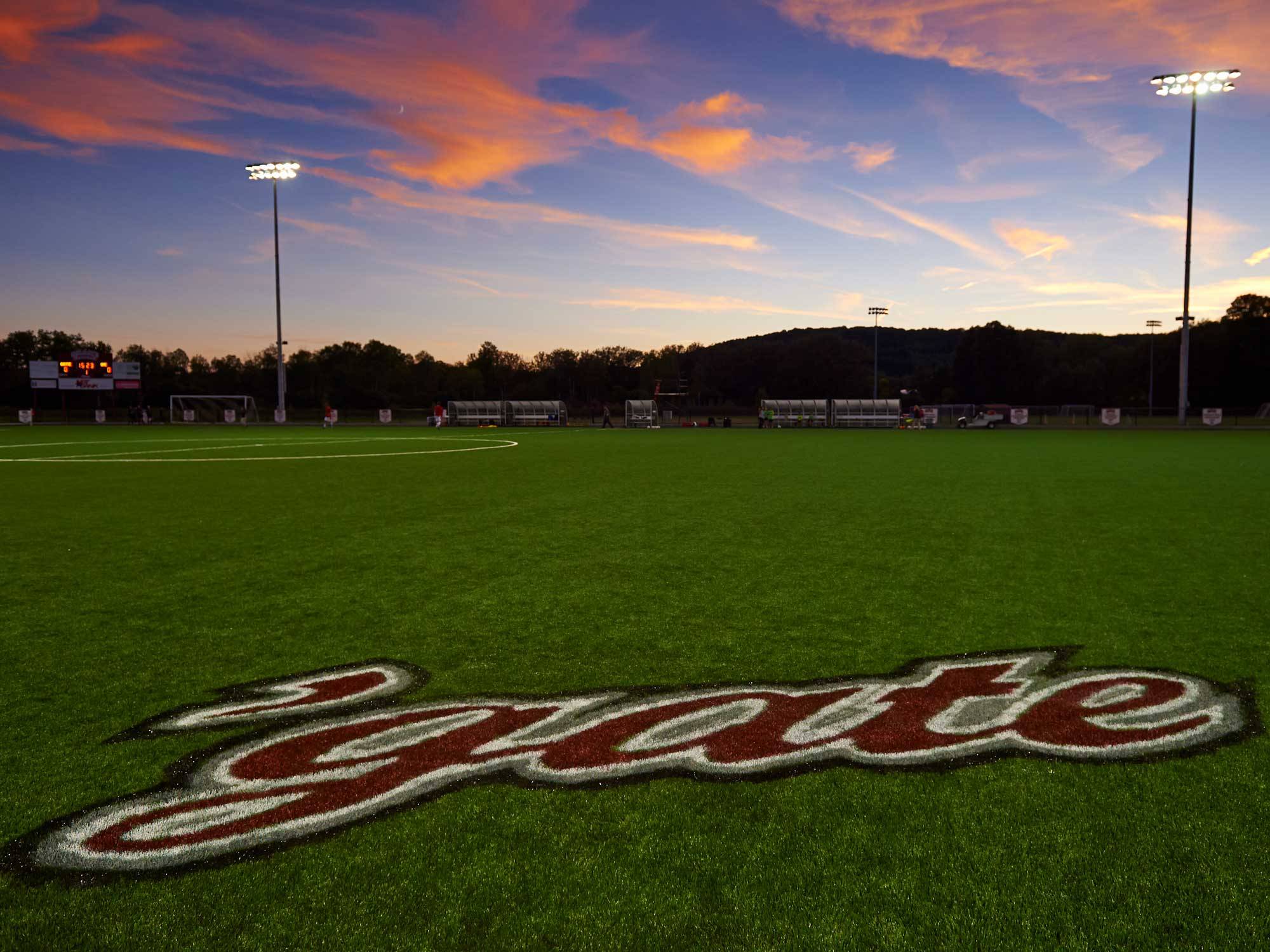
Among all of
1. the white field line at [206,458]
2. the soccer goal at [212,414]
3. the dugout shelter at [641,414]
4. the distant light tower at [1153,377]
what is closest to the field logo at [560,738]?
the white field line at [206,458]

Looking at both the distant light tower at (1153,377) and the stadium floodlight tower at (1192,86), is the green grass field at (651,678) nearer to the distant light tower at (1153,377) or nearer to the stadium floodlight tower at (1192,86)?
the stadium floodlight tower at (1192,86)

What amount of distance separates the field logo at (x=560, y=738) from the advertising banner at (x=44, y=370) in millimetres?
78110

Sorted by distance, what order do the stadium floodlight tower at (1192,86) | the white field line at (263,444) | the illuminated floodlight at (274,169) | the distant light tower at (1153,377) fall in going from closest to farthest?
the white field line at (263,444)
the stadium floodlight tower at (1192,86)
the illuminated floodlight at (274,169)
the distant light tower at (1153,377)

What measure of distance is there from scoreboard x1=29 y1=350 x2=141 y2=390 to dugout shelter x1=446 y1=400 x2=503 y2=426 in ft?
92.8

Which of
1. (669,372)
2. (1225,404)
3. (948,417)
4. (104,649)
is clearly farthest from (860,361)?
(104,649)

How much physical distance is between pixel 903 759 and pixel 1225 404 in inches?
4245

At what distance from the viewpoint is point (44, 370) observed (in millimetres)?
68562

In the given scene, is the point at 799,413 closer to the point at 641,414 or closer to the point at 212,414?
the point at 641,414

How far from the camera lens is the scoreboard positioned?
6731cm

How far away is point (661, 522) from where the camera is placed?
36.4ft

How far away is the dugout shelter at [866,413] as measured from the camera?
63.4 m

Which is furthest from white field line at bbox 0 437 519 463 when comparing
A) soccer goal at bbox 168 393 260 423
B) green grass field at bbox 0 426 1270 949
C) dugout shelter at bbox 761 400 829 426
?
soccer goal at bbox 168 393 260 423

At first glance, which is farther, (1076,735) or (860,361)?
(860,361)

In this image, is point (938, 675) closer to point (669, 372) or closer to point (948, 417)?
point (948, 417)
